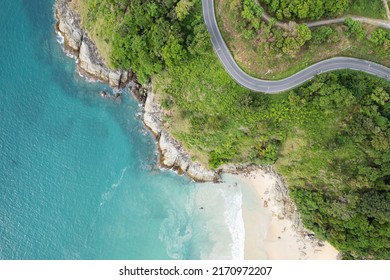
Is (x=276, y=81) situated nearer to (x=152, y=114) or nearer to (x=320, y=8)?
(x=320, y=8)

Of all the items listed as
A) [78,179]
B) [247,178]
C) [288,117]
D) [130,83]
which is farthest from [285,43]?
[78,179]

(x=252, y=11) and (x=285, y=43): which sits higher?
(x=252, y=11)

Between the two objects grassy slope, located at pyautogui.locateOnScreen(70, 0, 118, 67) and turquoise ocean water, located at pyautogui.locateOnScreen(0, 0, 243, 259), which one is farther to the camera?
turquoise ocean water, located at pyautogui.locateOnScreen(0, 0, 243, 259)

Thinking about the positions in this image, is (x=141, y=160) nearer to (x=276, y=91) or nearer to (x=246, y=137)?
(x=246, y=137)

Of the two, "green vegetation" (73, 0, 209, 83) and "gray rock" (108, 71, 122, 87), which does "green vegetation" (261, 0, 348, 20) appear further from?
"gray rock" (108, 71, 122, 87)

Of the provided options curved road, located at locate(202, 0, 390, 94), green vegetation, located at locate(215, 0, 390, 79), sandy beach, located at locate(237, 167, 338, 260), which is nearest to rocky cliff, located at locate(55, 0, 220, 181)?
sandy beach, located at locate(237, 167, 338, 260)

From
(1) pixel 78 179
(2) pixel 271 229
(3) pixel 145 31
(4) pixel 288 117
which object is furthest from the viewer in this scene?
(2) pixel 271 229

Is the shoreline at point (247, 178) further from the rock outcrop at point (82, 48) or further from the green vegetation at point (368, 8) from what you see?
the green vegetation at point (368, 8)
